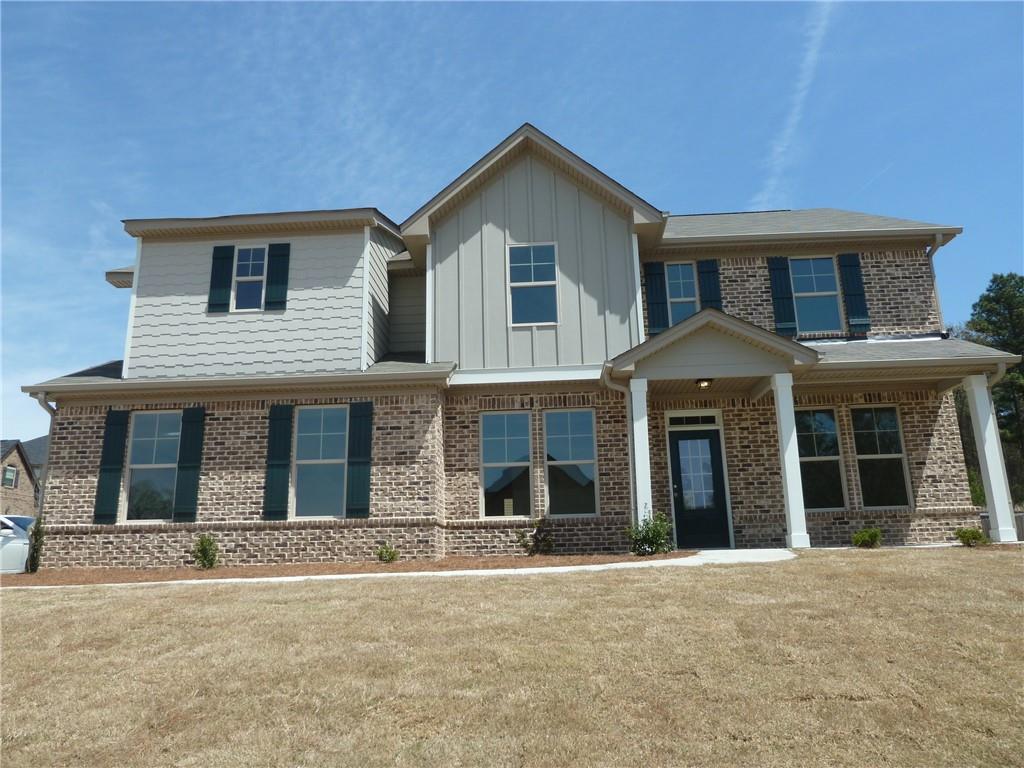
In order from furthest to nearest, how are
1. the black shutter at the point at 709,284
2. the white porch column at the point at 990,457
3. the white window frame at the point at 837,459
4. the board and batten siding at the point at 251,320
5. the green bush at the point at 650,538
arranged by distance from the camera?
the black shutter at the point at 709,284
the board and batten siding at the point at 251,320
the white window frame at the point at 837,459
the white porch column at the point at 990,457
the green bush at the point at 650,538

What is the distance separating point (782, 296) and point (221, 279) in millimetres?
10934

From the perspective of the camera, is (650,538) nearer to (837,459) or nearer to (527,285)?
(837,459)

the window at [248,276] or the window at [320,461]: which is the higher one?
the window at [248,276]

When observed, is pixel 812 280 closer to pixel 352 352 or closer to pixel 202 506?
pixel 352 352

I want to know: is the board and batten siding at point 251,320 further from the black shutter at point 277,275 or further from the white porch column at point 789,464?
the white porch column at point 789,464

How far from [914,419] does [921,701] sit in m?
10.2

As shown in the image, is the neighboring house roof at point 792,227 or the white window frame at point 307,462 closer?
the white window frame at point 307,462

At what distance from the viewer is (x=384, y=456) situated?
13.3 meters

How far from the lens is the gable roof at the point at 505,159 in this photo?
14.5 m

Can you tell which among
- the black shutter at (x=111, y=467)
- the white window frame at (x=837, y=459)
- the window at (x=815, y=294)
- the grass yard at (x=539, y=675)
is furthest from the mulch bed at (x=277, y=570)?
the window at (x=815, y=294)

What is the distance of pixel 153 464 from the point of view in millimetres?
13812

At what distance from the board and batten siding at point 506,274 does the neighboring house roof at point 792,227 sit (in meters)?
1.58

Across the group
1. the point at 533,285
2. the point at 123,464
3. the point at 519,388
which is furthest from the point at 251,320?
the point at 533,285

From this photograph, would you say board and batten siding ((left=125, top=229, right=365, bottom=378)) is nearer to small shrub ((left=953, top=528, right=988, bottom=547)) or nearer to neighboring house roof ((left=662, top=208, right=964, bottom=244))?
neighboring house roof ((left=662, top=208, right=964, bottom=244))
